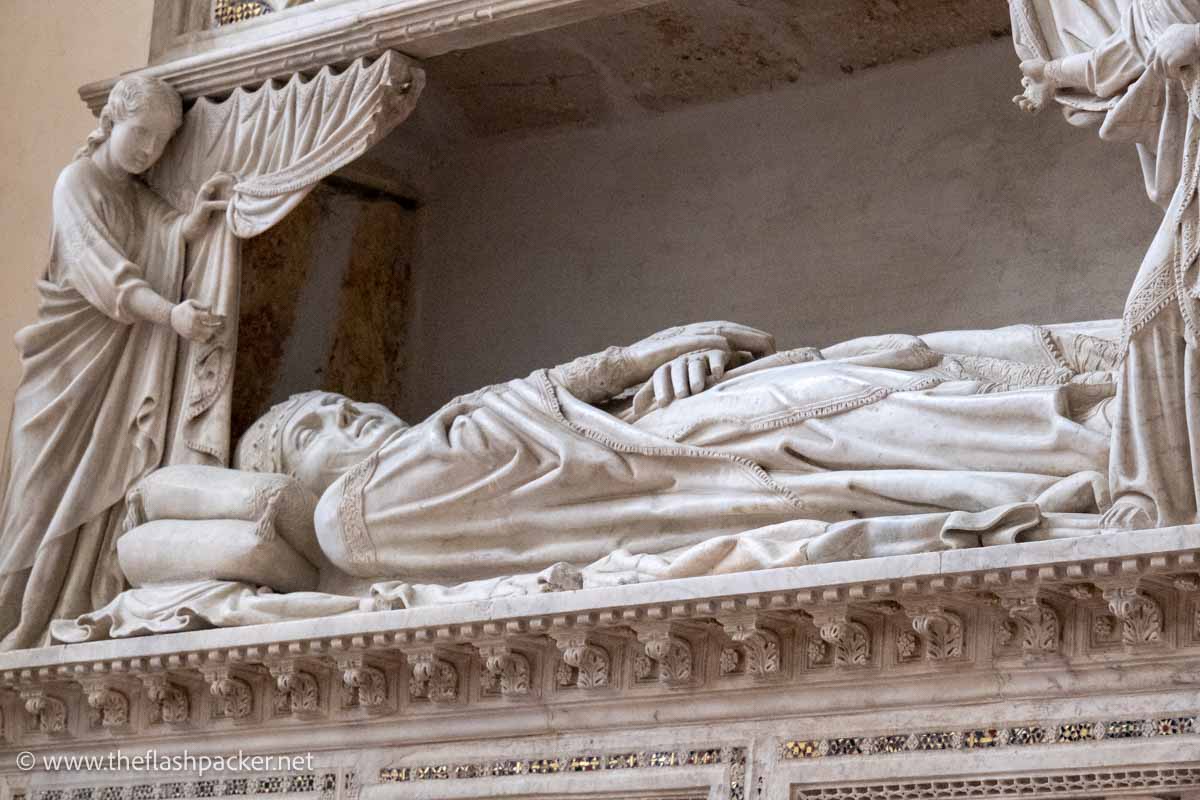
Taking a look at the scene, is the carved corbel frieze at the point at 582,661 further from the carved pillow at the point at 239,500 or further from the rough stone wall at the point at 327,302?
the rough stone wall at the point at 327,302

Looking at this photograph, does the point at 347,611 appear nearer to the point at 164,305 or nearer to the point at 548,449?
the point at 548,449

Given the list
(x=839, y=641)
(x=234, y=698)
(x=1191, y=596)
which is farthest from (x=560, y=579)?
(x=1191, y=596)

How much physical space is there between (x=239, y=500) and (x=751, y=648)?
165 centimetres

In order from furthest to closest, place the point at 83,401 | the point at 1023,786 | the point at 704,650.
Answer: the point at 83,401 → the point at 704,650 → the point at 1023,786

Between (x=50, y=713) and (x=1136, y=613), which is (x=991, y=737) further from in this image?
(x=50, y=713)

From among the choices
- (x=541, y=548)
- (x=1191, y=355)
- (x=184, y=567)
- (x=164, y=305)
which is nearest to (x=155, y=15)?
(x=164, y=305)

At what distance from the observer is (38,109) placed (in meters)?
7.48

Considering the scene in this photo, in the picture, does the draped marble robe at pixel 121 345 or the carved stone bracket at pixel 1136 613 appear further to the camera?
the draped marble robe at pixel 121 345

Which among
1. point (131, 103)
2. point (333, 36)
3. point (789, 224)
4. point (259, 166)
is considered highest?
point (333, 36)

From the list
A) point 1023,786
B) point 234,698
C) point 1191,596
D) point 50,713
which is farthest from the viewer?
point 50,713

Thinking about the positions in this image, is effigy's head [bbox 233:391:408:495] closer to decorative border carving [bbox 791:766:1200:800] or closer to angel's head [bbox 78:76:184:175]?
angel's head [bbox 78:76:184:175]

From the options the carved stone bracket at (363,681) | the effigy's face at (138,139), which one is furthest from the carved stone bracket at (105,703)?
the effigy's face at (138,139)

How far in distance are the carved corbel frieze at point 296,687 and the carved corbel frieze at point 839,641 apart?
4.63ft

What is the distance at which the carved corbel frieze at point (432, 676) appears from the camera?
5.38 meters
